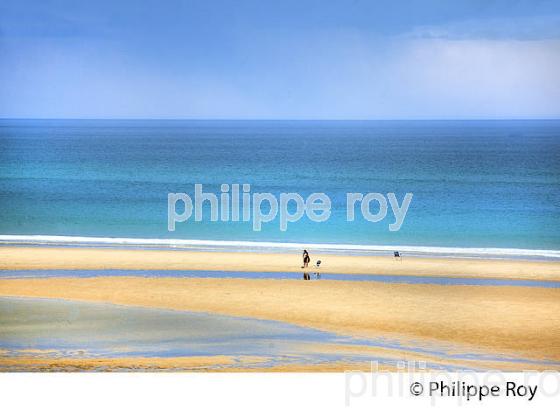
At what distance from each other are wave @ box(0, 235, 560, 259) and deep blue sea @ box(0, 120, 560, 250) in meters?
0.48

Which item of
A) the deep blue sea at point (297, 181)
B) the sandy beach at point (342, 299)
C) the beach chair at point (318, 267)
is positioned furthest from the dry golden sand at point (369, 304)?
the deep blue sea at point (297, 181)

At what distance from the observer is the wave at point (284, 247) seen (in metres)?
10.1

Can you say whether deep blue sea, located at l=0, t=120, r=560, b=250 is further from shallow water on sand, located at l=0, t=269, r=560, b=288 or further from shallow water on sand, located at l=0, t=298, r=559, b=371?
shallow water on sand, located at l=0, t=298, r=559, b=371

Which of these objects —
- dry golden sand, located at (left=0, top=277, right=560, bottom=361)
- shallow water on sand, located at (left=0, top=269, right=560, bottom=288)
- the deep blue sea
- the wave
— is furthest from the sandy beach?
the deep blue sea

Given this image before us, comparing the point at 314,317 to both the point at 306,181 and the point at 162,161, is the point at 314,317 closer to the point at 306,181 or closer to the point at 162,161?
the point at 306,181

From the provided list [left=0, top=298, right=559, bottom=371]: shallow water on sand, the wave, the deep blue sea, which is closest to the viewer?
[left=0, top=298, right=559, bottom=371]: shallow water on sand

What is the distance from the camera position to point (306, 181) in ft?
66.3

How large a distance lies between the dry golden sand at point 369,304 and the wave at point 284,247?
2.38 metres

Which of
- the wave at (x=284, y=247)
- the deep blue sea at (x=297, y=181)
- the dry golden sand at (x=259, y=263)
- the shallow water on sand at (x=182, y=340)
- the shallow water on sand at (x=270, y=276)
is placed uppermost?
the deep blue sea at (x=297, y=181)

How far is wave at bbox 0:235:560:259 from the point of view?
10.1 metres

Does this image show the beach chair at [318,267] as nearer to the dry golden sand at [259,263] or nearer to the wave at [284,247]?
the dry golden sand at [259,263]

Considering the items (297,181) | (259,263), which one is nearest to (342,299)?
(259,263)

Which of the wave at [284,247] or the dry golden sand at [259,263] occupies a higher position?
the wave at [284,247]
